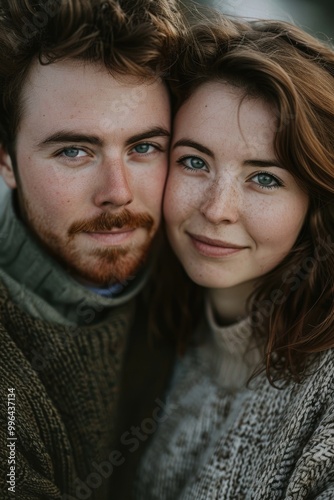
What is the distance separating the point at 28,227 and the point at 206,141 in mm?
549

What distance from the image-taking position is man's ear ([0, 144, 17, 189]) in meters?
1.76

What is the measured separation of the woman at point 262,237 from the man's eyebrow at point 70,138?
0.23m

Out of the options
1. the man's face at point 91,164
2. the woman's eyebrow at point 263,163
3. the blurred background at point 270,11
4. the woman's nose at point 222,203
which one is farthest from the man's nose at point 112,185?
the blurred background at point 270,11

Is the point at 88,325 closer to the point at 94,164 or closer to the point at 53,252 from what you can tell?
the point at 53,252

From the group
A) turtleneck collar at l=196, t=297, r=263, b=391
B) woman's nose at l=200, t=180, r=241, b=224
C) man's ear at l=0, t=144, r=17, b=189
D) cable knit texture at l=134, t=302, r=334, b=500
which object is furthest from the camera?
turtleneck collar at l=196, t=297, r=263, b=391

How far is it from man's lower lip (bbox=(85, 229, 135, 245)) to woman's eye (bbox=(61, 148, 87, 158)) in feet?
0.72

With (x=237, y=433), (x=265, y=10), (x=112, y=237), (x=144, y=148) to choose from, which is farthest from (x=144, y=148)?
(x=237, y=433)

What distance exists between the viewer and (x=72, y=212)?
170cm

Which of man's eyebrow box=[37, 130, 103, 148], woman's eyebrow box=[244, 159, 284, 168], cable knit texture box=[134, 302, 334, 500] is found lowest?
cable knit texture box=[134, 302, 334, 500]

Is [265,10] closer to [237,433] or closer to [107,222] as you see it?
[107,222]

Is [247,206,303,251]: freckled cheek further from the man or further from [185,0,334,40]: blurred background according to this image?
[185,0,334,40]: blurred background

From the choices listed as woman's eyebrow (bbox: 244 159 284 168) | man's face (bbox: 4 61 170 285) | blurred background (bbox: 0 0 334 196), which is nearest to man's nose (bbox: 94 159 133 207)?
man's face (bbox: 4 61 170 285)

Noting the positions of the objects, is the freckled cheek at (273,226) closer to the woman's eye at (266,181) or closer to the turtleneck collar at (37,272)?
the woman's eye at (266,181)

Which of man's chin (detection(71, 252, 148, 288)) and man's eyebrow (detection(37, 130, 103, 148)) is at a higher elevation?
man's eyebrow (detection(37, 130, 103, 148))
